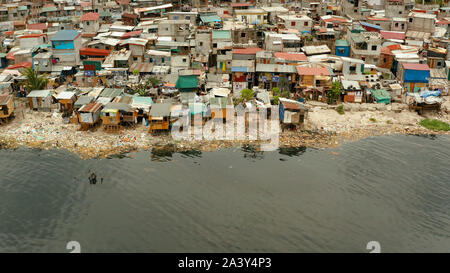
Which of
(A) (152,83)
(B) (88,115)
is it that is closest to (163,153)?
(B) (88,115)

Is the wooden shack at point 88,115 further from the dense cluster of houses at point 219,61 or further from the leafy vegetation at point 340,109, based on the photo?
the leafy vegetation at point 340,109

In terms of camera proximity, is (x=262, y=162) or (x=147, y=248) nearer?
(x=147, y=248)

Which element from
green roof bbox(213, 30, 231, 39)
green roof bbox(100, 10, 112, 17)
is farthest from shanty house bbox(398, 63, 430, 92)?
green roof bbox(100, 10, 112, 17)

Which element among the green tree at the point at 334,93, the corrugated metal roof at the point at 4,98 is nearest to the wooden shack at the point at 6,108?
the corrugated metal roof at the point at 4,98

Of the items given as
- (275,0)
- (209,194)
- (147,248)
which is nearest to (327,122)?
(209,194)

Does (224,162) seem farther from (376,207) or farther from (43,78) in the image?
(43,78)

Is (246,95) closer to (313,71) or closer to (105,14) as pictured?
(313,71)
